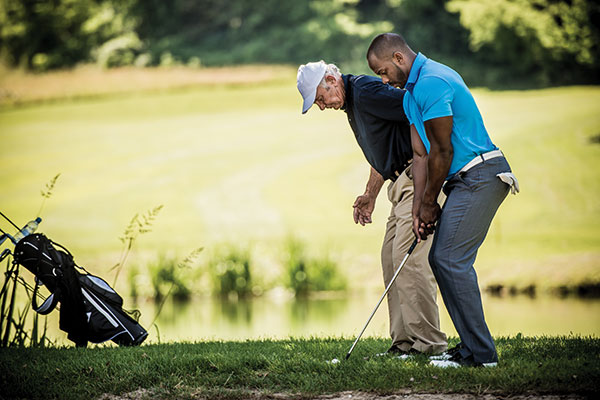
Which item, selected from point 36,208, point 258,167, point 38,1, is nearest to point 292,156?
point 258,167

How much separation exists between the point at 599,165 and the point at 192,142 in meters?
11.2

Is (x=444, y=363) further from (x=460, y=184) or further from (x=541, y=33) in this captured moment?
(x=541, y=33)

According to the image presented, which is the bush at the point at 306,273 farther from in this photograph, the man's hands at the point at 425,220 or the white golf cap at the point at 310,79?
the man's hands at the point at 425,220

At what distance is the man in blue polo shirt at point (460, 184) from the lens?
149 inches

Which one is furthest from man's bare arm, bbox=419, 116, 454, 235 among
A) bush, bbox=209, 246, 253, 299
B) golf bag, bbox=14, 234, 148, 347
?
bush, bbox=209, 246, 253, 299

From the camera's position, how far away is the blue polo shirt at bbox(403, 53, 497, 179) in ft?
12.2

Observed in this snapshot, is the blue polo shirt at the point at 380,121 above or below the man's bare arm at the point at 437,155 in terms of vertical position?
above

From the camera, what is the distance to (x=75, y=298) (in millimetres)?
4895

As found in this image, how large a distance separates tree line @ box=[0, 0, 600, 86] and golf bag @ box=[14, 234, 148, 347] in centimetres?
2285

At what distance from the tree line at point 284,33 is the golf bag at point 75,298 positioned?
22.9 metres

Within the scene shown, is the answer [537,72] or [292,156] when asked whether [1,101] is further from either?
[537,72]

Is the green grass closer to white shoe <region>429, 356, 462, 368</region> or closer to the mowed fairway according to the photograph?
white shoe <region>429, 356, 462, 368</region>

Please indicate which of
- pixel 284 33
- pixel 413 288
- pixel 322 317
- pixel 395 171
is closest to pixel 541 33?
pixel 284 33

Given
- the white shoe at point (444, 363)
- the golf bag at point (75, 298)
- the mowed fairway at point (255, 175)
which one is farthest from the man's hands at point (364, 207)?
the mowed fairway at point (255, 175)
